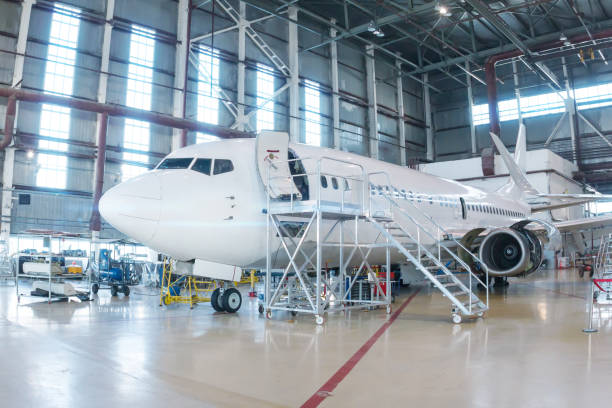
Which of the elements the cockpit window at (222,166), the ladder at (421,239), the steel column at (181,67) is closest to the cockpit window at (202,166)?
the cockpit window at (222,166)

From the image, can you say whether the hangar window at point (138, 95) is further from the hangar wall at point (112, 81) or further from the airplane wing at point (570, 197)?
the airplane wing at point (570, 197)

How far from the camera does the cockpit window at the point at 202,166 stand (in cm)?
858

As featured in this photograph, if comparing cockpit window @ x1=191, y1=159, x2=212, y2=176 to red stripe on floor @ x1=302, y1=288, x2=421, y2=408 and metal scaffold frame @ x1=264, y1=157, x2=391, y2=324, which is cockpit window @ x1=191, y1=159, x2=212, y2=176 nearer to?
metal scaffold frame @ x1=264, y1=157, x2=391, y2=324

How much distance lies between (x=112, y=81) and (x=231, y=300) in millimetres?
17357

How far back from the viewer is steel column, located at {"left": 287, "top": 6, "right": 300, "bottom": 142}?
28.3m

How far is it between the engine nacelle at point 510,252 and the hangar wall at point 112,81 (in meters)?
17.8

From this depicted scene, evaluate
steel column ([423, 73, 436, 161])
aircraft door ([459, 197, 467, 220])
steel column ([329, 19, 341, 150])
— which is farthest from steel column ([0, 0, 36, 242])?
steel column ([423, 73, 436, 161])

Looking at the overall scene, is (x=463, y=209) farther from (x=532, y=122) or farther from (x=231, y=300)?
(x=532, y=122)

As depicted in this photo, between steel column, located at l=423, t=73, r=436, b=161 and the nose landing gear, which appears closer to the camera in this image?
the nose landing gear

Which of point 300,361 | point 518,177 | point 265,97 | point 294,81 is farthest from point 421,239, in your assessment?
point 294,81

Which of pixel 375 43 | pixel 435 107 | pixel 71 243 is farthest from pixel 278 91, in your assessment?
pixel 435 107

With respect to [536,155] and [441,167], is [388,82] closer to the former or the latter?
[441,167]

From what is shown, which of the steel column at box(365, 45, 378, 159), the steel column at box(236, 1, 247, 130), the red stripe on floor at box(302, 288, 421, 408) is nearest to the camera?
the red stripe on floor at box(302, 288, 421, 408)

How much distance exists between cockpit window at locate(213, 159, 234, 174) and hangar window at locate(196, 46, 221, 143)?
17235 millimetres
